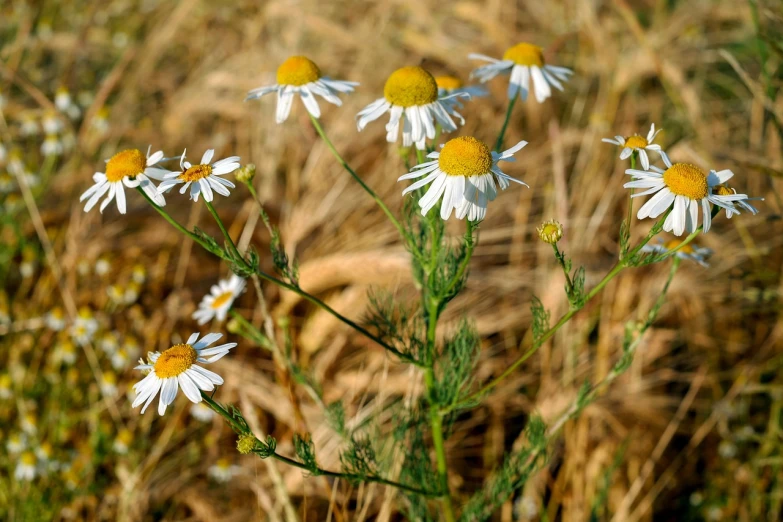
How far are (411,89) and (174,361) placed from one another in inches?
26.8

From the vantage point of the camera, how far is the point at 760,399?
2.75 meters

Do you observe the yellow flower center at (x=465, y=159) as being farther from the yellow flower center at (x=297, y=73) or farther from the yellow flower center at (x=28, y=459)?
the yellow flower center at (x=28, y=459)

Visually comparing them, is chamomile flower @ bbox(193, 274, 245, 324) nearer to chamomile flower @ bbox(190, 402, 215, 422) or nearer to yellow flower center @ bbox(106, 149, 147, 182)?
yellow flower center @ bbox(106, 149, 147, 182)

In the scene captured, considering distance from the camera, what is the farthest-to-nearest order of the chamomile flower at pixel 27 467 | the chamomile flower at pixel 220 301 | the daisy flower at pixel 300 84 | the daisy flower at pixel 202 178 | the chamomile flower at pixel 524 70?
the chamomile flower at pixel 27 467
the chamomile flower at pixel 220 301
the chamomile flower at pixel 524 70
the daisy flower at pixel 300 84
the daisy flower at pixel 202 178

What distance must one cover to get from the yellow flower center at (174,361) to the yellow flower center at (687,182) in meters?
0.90

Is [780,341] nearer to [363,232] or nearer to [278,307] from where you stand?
[363,232]

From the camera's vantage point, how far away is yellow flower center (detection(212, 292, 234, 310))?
193 cm

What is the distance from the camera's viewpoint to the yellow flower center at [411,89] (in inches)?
53.3

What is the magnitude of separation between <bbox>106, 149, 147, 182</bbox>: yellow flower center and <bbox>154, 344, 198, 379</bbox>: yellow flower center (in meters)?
0.36

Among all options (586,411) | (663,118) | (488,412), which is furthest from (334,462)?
(663,118)

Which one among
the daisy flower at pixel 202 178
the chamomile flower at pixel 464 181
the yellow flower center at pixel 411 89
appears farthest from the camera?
the yellow flower center at pixel 411 89

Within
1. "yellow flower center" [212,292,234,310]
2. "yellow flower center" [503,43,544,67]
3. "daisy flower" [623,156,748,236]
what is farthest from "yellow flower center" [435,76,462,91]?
"yellow flower center" [212,292,234,310]

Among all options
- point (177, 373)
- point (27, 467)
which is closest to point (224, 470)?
point (27, 467)

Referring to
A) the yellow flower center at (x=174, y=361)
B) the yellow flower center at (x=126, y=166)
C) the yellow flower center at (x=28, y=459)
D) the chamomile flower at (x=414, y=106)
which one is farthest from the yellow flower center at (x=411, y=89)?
the yellow flower center at (x=28, y=459)
